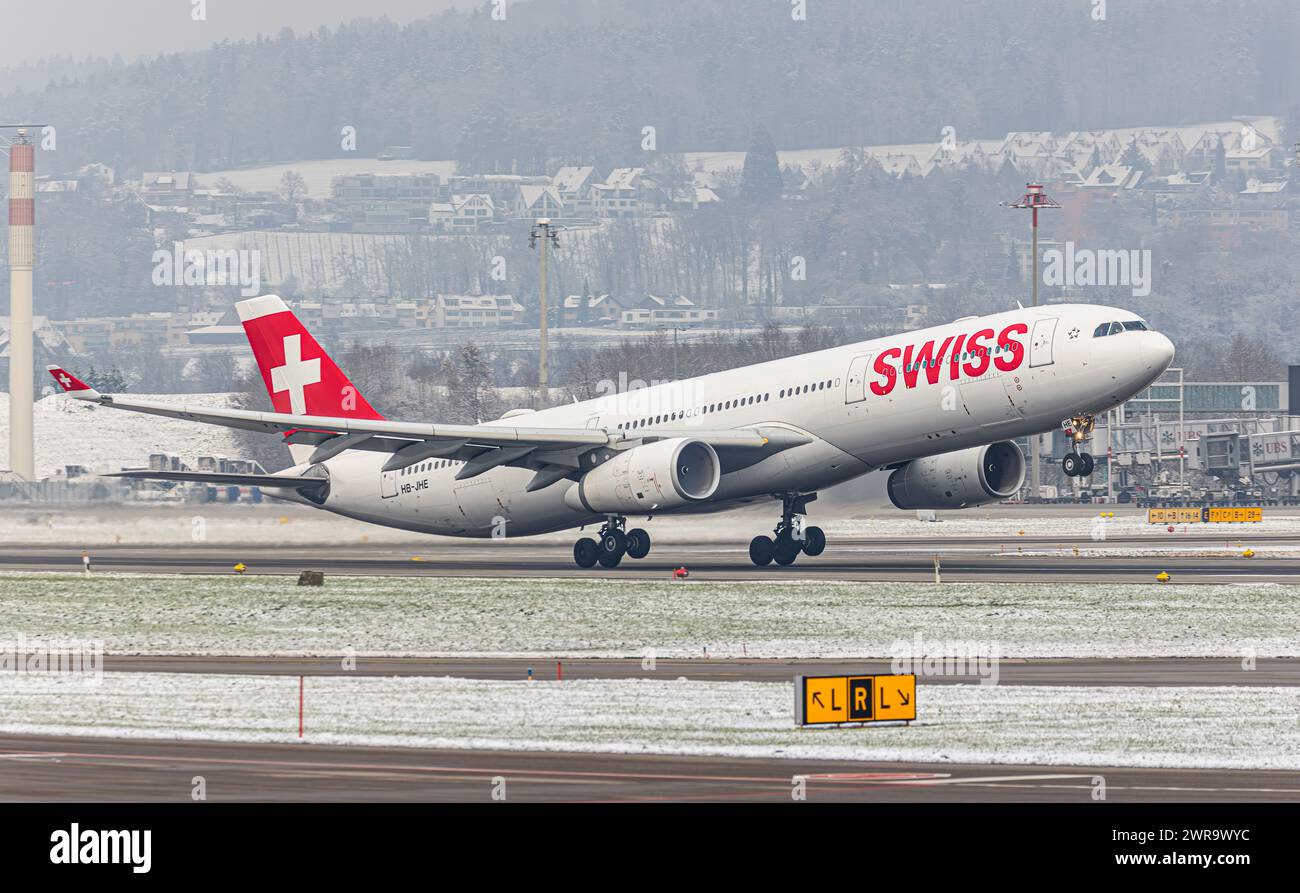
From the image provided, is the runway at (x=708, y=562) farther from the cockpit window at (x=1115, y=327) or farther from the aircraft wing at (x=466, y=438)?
the cockpit window at (x=1115, y=327)

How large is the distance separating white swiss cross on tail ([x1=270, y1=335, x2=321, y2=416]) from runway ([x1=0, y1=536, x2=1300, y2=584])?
16.4 ft

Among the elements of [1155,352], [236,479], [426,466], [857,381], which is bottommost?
[236,479]

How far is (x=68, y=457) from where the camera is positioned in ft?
543

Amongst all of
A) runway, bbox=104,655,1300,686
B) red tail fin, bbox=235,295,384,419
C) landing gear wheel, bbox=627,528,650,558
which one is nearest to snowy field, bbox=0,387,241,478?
red tail fin, bbox=235,295,384,419

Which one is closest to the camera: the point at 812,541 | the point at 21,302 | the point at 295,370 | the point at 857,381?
the point at 857,381

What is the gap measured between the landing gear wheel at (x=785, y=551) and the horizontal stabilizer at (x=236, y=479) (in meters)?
15.0

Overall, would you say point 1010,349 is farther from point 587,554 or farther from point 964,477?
point 587,554

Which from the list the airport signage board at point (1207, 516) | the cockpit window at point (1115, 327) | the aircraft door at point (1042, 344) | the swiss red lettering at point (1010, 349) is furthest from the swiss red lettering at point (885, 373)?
the airport signage board at point (1207, 516)

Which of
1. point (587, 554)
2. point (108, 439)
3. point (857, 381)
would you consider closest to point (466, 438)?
point (587, 554)

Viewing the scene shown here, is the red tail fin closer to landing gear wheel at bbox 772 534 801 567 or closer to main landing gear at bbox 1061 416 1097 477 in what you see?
landing gear wheel at bbox 772 534 801 567

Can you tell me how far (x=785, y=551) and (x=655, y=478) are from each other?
5.97 meters

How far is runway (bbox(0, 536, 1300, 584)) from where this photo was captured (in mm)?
53375

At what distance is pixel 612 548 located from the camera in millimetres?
57094
